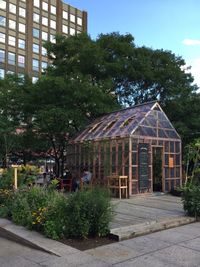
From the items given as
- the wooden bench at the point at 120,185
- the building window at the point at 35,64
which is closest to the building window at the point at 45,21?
the building window at the point at 35,64

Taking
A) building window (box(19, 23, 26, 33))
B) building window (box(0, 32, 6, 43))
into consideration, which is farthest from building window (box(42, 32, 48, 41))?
building window (box(0, 32, 6, 43))

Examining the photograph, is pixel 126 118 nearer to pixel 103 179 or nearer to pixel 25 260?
pixel 103 179

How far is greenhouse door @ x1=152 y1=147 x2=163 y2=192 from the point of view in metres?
19.2

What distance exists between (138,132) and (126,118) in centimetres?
162

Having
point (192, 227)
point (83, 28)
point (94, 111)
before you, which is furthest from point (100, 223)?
point (83, 28)

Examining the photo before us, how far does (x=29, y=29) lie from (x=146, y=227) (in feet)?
256

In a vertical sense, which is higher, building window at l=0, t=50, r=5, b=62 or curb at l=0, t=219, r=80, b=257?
building window at l=0, t=50, r=5, b=62

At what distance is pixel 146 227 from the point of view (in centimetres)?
893

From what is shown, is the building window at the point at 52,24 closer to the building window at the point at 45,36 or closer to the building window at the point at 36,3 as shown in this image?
the building window at the point at 45,36

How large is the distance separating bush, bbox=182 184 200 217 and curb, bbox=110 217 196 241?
0.32 m

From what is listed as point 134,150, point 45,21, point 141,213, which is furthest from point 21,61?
point 141,213

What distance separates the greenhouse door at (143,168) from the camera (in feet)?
55.5

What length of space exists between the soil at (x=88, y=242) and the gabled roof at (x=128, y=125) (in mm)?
8936

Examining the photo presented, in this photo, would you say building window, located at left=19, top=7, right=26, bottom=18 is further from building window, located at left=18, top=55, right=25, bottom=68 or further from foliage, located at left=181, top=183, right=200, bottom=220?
foliage, located at left=181, top=183, right=200, bottom=220
